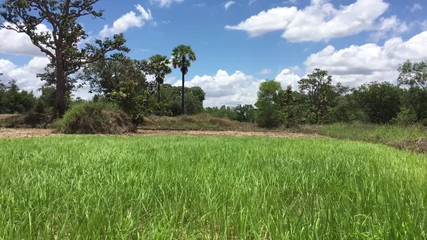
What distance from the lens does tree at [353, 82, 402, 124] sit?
6231 centimetres

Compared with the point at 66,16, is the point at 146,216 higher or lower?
lower

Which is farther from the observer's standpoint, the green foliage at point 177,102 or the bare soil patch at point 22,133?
the green foliage at point 177,102

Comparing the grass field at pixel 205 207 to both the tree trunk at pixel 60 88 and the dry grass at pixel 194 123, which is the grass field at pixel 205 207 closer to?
the tree trunk at pixel 60 88

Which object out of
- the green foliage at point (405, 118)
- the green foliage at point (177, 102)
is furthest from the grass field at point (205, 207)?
the green foliage at point (177, 102)

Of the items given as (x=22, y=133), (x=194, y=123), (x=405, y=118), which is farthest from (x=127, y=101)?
(x=405, y=118)

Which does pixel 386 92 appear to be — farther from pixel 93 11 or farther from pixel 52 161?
pixel 52 161

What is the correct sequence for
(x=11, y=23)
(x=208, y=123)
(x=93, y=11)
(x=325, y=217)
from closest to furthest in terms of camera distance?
(x=325, y=217) → (x=11, y=23) → (x=93, y=11) → (x=208, y=123)

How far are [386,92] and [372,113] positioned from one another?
12.0 ft

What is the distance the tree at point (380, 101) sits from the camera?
62.3 meters

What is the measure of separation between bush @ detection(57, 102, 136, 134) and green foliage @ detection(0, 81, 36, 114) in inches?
1773

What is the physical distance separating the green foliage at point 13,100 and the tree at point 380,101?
167 feet

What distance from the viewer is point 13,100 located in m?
66.1

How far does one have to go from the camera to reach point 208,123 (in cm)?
3881

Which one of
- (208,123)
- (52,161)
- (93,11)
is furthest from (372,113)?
(52,161)
